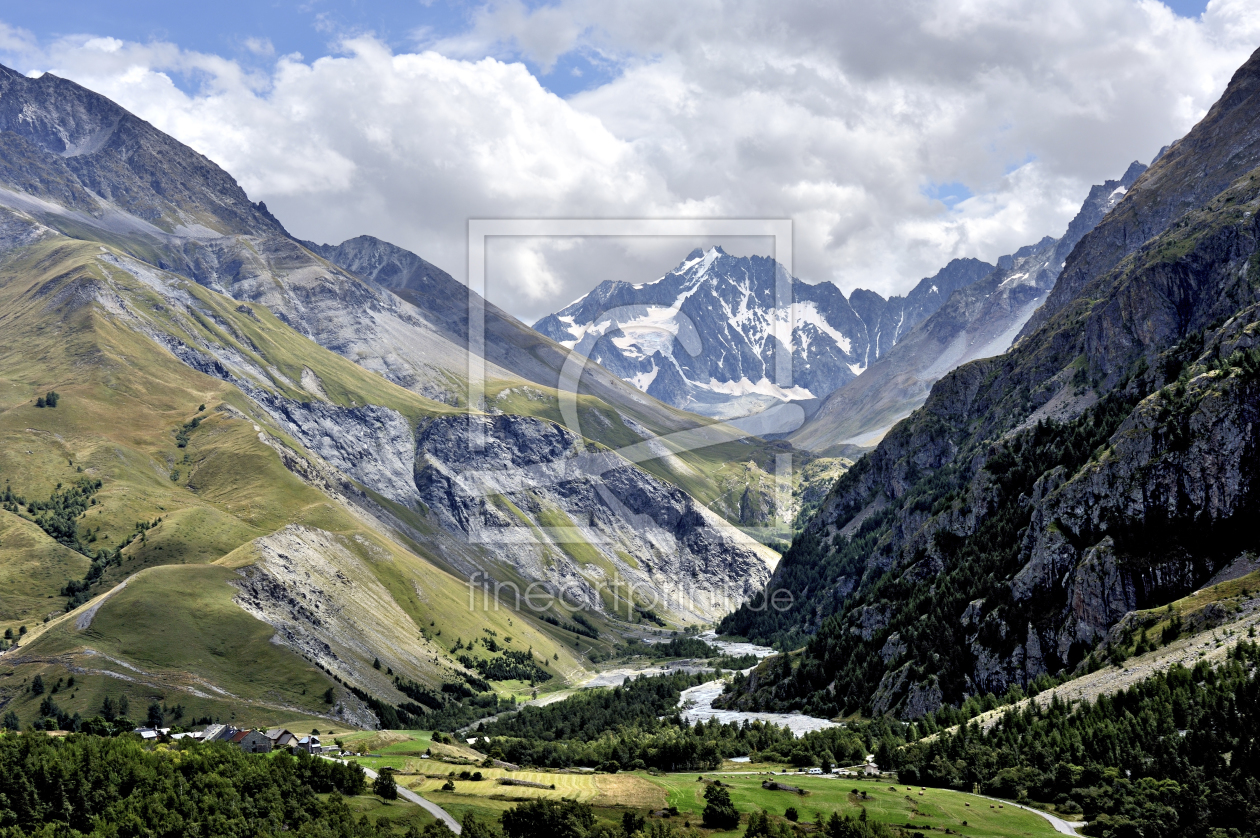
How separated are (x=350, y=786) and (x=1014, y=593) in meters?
124

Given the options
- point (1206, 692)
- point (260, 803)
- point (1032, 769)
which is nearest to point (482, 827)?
point (260, 803)

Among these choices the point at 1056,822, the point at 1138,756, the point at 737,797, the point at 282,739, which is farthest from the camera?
the point at 282,739

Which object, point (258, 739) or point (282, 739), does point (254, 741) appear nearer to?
point (258, 739)

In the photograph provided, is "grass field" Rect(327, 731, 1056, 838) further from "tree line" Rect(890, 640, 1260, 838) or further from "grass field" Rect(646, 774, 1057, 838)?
"tree line" Rect(890, 640, 1260, 838)

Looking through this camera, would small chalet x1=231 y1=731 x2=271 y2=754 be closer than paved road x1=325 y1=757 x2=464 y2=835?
No

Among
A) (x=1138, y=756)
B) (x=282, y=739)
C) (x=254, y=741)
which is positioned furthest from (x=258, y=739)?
(x=1138, y=756)

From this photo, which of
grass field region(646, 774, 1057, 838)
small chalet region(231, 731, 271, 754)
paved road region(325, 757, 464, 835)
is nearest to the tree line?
grass field region(646, 774, 1057, 838)

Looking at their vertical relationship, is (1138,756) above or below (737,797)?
above

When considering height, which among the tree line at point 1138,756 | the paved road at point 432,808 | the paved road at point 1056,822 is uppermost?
the tree line at point 1138,756

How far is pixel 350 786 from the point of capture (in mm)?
113562

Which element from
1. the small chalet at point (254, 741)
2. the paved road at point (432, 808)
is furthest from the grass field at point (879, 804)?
the small chalet at point (254, 741)

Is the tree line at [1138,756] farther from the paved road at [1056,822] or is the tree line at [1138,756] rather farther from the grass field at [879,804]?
the grass field at [879,804]

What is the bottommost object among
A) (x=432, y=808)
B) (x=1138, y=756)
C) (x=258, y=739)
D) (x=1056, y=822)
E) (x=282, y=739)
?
(x=432, y=808)

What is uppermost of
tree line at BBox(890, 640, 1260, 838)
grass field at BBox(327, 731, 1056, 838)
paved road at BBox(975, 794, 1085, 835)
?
tree line at BBox(890, 640, 1260, 838)
